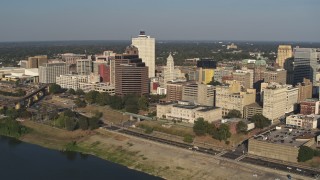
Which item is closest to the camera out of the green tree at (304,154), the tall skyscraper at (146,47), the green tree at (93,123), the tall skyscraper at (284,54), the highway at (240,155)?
the highway at (240,155)

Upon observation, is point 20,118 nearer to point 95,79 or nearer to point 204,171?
point 95,79

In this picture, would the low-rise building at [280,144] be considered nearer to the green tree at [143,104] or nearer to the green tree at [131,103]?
the green tree at [131,103]

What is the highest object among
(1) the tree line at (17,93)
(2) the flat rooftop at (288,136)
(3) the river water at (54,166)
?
(1) the tree line at (17,93)

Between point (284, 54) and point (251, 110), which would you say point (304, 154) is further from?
point (284, 54)

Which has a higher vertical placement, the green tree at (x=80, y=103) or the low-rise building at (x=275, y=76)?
the low-rise building at (x=275, y=76)

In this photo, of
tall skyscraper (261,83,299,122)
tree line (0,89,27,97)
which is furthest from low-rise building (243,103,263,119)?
tree line (0,89,27,97)

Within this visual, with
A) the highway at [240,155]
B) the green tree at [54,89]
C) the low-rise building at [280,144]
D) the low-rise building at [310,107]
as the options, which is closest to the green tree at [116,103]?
the highway at [240,155]

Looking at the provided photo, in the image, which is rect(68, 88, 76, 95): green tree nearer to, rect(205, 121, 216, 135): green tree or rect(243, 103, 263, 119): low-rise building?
rect(243, 103, 263, 119): low-rise building
